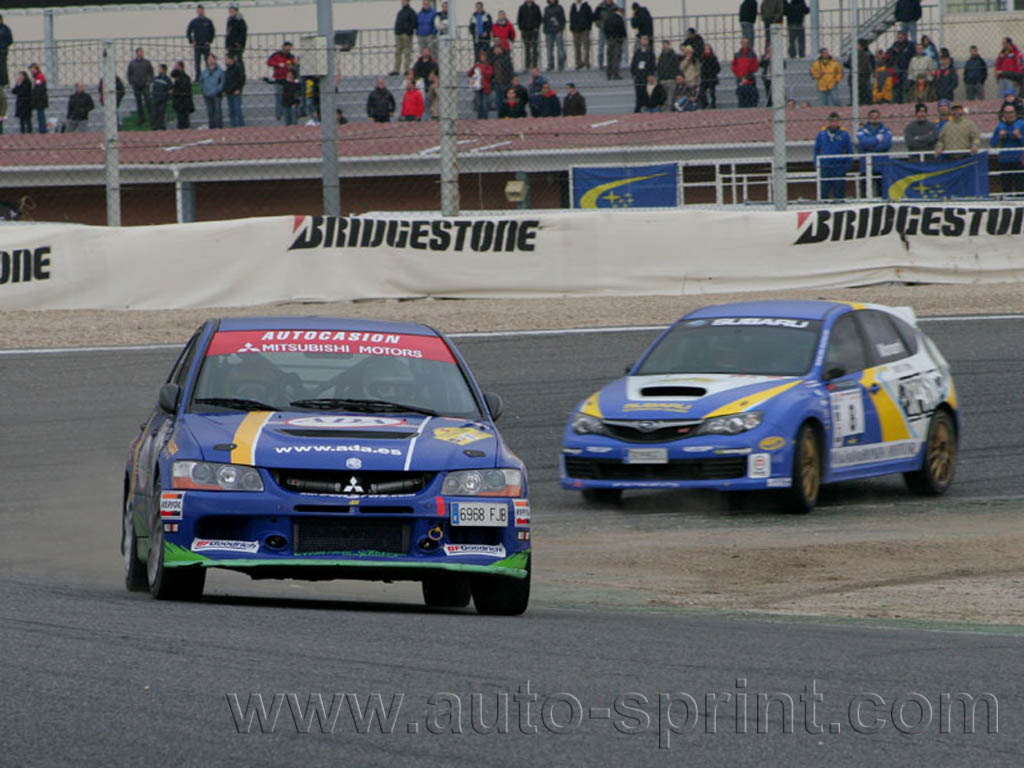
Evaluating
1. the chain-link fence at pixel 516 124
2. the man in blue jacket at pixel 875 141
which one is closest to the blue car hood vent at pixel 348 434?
the chain-link fence at pixel 516 124

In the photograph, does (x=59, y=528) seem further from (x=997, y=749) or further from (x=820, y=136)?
(x=820, y=136)

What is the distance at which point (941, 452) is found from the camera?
521 inches

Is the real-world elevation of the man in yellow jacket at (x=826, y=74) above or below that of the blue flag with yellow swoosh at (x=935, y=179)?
above

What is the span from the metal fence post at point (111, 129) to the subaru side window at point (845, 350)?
372 inches

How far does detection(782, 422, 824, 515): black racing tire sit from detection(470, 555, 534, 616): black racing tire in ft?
14.1

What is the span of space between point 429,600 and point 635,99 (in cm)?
2284

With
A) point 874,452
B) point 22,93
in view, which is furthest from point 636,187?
point 874,452

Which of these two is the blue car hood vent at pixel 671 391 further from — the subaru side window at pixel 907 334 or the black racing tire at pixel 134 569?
the black racing tire at pixel 134 569

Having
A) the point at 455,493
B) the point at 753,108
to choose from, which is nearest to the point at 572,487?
the point at 455,493

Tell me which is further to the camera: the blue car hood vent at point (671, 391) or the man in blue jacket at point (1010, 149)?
the man in blue jacket at point (1010, 149)

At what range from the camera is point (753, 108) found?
97.6ft

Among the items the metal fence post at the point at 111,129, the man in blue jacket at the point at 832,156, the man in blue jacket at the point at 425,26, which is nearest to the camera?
the metal fence post at the point at 111,129

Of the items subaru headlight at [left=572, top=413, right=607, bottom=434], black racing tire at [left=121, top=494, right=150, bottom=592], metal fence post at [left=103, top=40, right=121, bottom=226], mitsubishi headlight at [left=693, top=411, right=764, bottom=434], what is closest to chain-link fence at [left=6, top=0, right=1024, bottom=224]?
metal fence post at [left=103, top=40, right=121, bottom=226]

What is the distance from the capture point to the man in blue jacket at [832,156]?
26.0 meters
